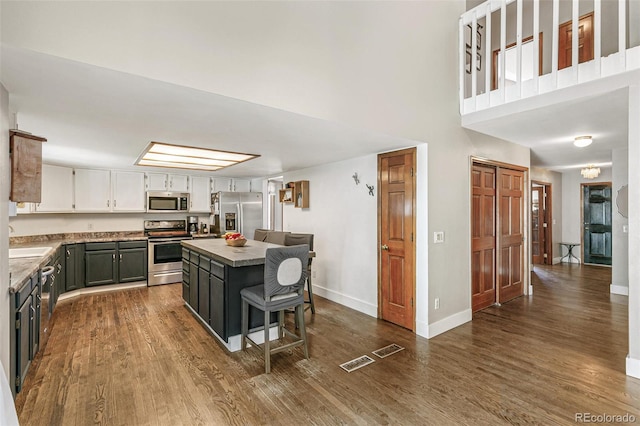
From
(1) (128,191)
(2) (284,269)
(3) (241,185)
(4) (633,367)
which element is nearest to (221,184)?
(3) (241,185)

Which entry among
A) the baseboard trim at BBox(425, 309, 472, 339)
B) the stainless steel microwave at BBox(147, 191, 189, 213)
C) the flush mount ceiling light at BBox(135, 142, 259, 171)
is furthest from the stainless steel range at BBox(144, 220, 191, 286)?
the baseboard trim at BBox(425, 309, 472, 339)

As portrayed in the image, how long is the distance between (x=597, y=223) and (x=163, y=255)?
9835mm

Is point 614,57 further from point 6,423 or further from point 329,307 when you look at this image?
point 6,423

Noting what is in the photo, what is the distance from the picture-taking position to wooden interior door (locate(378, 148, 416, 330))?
356 cm

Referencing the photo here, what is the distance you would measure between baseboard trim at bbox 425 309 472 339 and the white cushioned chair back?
1640mm

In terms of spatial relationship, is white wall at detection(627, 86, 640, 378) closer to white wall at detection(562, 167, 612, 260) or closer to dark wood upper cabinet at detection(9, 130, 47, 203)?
dark wood upper cabinet at detection(9, 130, 47, 203)

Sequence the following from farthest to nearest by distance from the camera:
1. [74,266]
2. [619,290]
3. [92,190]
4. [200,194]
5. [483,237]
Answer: [200,194] → [92,190] → [619,290] → [74,266] → [483,237]

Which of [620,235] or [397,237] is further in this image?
[620,235]

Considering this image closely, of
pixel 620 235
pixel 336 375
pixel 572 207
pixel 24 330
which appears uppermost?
pixel 572 207

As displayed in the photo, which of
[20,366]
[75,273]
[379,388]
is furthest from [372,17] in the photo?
[75,273]

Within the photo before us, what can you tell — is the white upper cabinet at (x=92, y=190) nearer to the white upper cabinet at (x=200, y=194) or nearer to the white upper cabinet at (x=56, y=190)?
the white upper cabinet at (x=56, y=190)

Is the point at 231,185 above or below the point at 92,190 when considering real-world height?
above

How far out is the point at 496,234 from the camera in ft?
14.6

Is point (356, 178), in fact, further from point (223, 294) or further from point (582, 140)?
point (582, 140)
